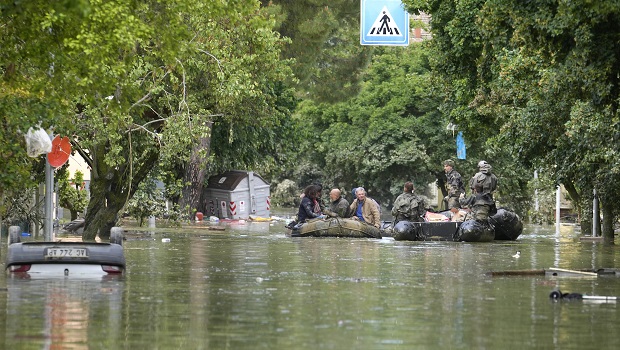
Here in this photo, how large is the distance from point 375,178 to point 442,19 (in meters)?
41.7

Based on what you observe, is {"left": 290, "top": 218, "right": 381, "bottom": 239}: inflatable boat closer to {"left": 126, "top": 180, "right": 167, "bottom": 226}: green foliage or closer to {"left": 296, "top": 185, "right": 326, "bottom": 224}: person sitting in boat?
{"left": 296, "top": 185, "right": 326, "bottom": 224}: person sitting in boat

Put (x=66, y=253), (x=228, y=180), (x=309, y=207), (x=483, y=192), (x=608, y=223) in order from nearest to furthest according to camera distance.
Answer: (x=66, y=253)
(x=483, y=192)
(x=608, y=223)
(x=309, y=207)
(x=228, y=180)

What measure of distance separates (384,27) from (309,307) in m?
14.8

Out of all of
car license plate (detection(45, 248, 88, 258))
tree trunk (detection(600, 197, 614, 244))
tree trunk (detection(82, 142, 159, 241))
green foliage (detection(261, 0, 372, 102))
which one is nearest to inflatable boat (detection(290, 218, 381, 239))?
tree trunk (detection(600, 197, 614, 244))

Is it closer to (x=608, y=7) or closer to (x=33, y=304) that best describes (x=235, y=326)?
(x=33, y=304)

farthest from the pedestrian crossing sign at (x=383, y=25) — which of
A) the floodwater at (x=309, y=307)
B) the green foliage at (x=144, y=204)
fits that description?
the green foliage at (x=144, y=204)

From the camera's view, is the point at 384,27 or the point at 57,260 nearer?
the point at 57,260

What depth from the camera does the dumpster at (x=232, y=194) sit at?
213ft

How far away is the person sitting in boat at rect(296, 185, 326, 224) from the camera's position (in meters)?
43.1

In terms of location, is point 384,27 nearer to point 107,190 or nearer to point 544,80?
point 544,80

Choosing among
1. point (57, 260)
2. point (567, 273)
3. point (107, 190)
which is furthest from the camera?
point (107, 190)

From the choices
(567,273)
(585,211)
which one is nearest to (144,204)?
(585,211)

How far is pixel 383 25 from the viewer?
29359 millimetres

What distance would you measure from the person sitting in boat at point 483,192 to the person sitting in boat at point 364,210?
12.1 ft
